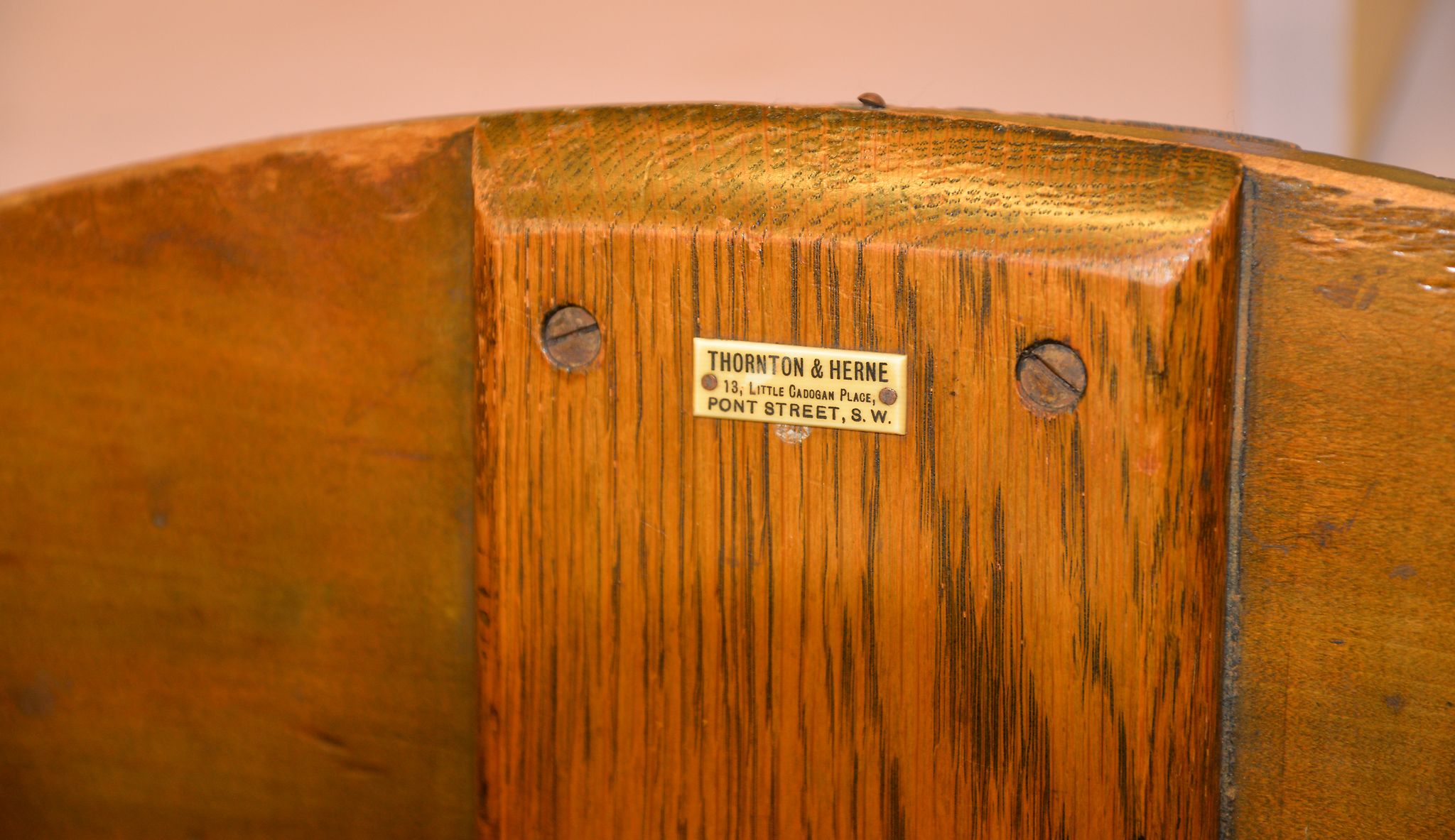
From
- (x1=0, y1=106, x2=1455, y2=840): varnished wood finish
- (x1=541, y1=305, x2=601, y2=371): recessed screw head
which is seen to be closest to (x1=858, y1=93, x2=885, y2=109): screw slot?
(x1=0, y1=106, x2=1455, y2=840): varnished wood finish

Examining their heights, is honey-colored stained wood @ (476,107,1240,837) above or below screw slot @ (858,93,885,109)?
below

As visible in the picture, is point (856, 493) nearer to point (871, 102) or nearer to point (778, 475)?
point (778, 475)

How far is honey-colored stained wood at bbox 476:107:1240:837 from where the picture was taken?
53cm

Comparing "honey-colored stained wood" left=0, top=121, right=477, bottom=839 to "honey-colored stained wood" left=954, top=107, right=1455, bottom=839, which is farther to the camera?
"honey-colored stained wood" left=0, top=121, right=477, bottom=839

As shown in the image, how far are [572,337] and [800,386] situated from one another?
99mm

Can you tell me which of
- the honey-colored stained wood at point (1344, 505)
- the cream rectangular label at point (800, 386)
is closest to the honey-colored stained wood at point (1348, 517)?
the honey-colored stained wood at point (1344, 505)

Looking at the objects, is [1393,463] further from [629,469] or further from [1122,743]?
[629,469]

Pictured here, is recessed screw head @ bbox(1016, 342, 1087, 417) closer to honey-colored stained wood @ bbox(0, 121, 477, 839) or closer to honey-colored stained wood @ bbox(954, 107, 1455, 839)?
honey-colored stained wood @ bbox(954, 107, 1455, 839)

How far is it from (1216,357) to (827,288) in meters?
0.15

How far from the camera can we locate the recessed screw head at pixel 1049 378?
531 millimetres

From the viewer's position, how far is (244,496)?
675 millimetres

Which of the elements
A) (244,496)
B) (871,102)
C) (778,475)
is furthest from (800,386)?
(244,496)

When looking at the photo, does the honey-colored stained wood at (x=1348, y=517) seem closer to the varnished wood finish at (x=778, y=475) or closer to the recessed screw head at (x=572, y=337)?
the varnished wood finish at (x=778, y=475)

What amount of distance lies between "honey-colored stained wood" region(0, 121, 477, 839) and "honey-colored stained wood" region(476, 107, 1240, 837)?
5 centimetres
